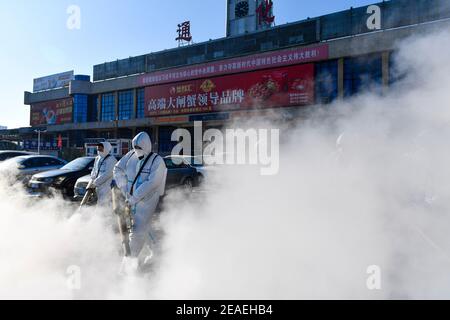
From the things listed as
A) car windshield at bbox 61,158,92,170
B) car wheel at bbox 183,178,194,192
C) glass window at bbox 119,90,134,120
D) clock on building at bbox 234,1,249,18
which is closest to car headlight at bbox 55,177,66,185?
car windshield at bbox 61,158,92,170

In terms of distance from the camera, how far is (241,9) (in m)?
31.3

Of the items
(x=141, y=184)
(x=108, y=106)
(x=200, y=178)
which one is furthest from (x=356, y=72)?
(x=108, y=106)

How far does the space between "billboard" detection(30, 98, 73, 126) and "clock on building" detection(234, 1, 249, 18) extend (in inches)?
833

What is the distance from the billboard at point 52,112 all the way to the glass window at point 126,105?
787cm

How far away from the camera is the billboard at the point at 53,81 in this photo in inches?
1597

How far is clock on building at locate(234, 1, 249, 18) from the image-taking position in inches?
1222

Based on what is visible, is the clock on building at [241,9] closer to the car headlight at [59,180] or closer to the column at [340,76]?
the column at [340,76]

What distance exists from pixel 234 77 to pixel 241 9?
30.9 ft

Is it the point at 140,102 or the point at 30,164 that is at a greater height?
the point at 140,102

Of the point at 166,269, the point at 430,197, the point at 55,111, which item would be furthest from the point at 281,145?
the point at 55,111

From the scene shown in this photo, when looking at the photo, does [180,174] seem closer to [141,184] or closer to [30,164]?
[30,164]

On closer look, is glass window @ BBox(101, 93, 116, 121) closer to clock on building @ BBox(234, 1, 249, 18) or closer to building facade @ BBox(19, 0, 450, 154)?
building facade @ BBox(19, 0, 450, 154)

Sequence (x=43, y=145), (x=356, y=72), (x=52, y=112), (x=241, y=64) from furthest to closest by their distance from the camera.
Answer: (x=52, y=112) < (x=43, y=145) < (x=241, y=64) < (x=356, y=72)

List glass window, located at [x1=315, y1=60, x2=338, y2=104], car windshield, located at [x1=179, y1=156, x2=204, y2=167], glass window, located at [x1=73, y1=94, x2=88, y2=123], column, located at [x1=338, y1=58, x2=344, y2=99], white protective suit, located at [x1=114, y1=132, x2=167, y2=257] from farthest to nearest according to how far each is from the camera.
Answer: glass window, located at [x1=73, y1=94, x2=88, y2=123]
glass window, located at [x1=315, y1=60, x2=338, y2=104]
column, located at [x1=338, y1=58, x2=344, y2=99]
car windshield, located at [x1=179, y1=156, x2=204, y2=167]
white protective suit, located at [x1=114, y1=132, x2=167, y2=257]
